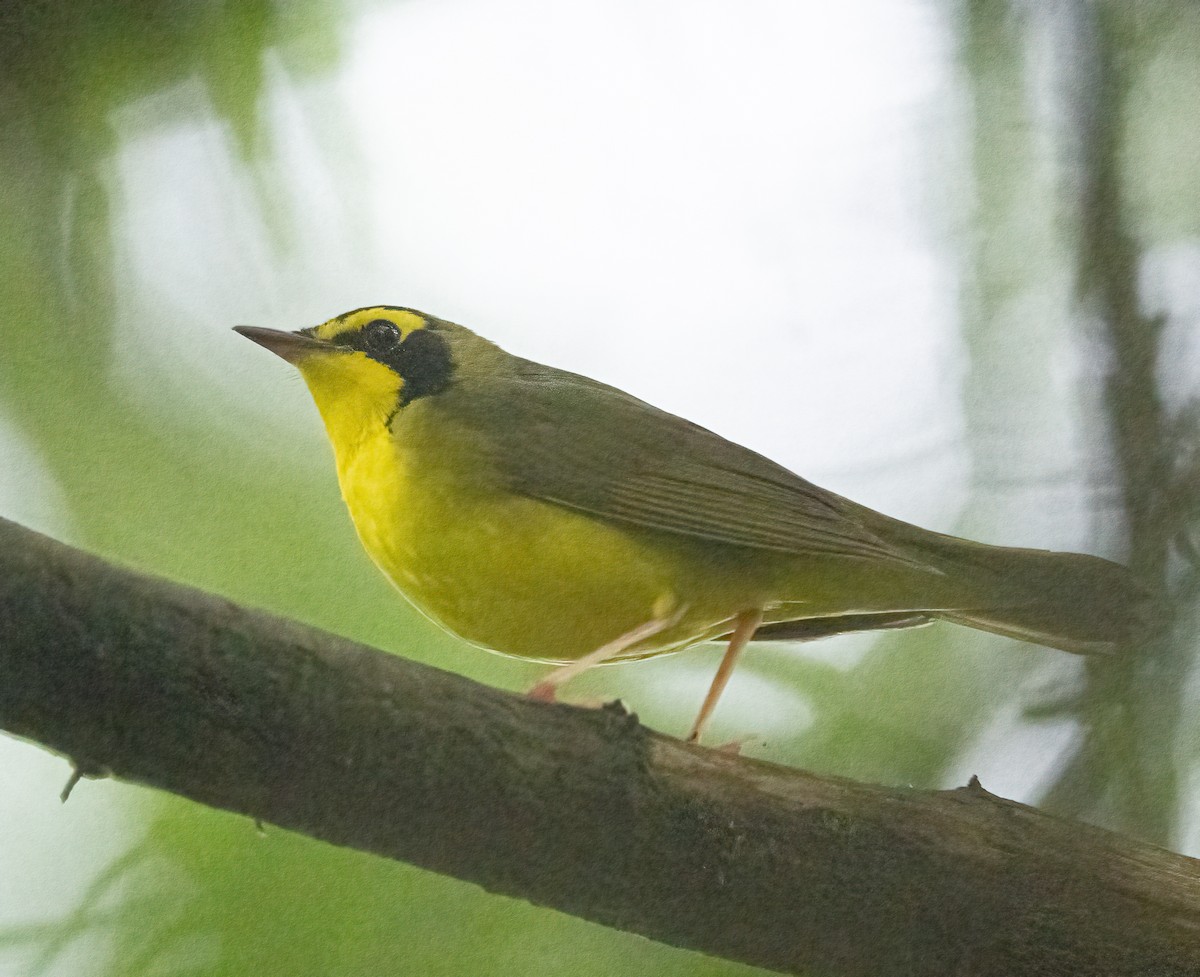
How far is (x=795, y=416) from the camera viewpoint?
1.72 meters

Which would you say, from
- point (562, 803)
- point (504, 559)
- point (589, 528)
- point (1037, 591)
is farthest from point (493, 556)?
point (1037, 591)

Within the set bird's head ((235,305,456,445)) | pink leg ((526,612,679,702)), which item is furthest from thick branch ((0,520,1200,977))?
bird's head ((235,305,456,445))

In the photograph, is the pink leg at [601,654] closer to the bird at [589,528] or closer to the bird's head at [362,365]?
the bird at [589,528]

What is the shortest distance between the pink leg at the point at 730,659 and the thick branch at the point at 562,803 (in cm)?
30

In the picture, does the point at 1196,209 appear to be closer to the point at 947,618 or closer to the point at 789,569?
the point at 947,618

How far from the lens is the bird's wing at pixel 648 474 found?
134cm

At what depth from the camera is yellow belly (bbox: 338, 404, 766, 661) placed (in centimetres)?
127

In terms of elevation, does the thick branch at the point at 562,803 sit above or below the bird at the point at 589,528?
below

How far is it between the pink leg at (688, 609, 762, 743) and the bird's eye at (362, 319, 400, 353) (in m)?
0.57

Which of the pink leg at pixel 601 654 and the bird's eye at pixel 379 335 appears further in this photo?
the bird's eye at pixel 379 335

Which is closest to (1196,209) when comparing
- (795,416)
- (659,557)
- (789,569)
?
(795,416)

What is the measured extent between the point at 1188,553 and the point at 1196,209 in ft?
2.04

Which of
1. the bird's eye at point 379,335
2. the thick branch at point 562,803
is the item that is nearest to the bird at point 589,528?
the bird's eye at point 379,335

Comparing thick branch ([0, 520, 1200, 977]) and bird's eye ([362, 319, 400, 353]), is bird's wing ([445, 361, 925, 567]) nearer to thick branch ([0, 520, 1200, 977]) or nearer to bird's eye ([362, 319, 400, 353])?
bird's eye ([362, 319, 400, 353])
